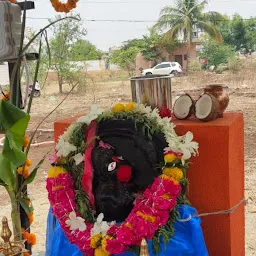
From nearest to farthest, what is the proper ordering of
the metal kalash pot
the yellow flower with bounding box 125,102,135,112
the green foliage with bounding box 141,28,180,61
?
the yellow flower with bounding box 125,102,135,112
the metal kalash pot
the green foliage with bounding box 141,28,180,61

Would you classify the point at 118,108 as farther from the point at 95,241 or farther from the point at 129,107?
the point at 95,241

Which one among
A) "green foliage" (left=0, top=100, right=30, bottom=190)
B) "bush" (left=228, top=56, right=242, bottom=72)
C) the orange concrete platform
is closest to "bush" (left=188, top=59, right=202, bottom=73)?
"bush" (left=228, top=56, right=242, bottom=72)

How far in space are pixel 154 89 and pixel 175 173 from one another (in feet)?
1.67

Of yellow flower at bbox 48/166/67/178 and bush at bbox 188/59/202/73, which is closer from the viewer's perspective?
yellow flower at bbox 48/166/67/178

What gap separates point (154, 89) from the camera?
2053 millimetres

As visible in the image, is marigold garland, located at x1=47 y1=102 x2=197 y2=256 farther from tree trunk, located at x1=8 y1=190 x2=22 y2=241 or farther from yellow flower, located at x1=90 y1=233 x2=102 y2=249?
tree trunk, located at x1=8 y1=190 x2=22 y2=241

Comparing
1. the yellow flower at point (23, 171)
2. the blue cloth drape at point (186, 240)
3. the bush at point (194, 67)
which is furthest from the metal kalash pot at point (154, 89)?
the bush at point (194, 67)

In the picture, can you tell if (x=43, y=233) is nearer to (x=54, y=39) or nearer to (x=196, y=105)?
(x=196, y=105)

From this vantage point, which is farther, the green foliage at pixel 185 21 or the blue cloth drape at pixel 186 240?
the green foliage at pixel 185 21

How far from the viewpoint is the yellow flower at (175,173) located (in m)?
1.70

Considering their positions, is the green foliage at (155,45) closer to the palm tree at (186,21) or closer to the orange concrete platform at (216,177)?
the palm tree at (186,21)

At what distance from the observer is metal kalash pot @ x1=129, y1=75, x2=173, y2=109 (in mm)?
2045

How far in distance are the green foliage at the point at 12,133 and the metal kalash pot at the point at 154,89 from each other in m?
0.74

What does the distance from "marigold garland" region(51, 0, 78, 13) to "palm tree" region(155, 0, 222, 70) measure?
1997 centimetres
